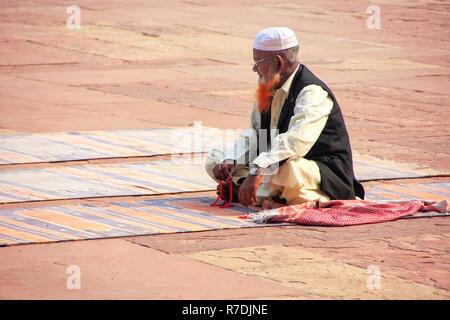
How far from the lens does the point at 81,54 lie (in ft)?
50.7

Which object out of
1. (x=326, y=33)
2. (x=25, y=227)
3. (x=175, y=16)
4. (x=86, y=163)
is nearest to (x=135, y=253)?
(x=25, y=227)

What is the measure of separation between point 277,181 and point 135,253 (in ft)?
4.25

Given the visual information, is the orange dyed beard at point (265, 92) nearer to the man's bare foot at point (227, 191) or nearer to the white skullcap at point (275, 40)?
the white skullcap at point (275, 40)

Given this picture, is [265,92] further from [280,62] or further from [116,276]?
[116,276]

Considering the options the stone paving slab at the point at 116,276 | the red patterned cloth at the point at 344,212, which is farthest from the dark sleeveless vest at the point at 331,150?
the stone paving slab at the point at 116,276

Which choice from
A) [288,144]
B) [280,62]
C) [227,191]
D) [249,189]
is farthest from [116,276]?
[280,62]

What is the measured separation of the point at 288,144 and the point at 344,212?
59cm

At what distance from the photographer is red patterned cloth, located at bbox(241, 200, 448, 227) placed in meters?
6.29

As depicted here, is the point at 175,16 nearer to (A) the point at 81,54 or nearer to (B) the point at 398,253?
(A) the point at 81,54

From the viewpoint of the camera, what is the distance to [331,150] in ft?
21.5

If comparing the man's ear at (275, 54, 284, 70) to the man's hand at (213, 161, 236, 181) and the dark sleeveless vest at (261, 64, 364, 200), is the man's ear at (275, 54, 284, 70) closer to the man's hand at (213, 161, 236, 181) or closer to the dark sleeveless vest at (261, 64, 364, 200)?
the dark sleeveless vest at (261, 64, 364, 200)

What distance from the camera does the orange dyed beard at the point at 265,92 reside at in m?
6.60
